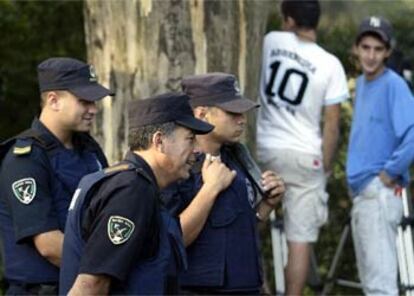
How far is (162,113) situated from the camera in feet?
16.5

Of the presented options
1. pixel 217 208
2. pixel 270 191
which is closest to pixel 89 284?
pixel 217 208

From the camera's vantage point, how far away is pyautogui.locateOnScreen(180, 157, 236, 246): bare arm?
577 cm

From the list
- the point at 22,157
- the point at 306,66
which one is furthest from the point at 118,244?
the point at 306,66

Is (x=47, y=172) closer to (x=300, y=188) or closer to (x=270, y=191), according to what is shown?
(x=270, y=191)

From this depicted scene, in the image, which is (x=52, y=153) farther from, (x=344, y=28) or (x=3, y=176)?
(x=344, y=28)

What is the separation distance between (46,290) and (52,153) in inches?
23.1

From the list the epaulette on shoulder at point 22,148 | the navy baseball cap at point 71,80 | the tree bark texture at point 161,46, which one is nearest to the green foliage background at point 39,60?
the tree bark texture at point 161,46

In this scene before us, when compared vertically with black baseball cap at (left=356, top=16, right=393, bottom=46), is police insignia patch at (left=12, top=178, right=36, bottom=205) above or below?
above

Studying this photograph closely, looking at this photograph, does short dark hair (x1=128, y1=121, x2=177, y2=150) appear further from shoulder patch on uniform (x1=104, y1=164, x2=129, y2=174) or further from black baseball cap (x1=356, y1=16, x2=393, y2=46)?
black baseball cap (x1=356, y1=16, x2=393, y2=46)

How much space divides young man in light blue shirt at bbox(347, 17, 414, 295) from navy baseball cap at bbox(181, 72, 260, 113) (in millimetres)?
1959

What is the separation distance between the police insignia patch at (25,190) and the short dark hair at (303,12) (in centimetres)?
279

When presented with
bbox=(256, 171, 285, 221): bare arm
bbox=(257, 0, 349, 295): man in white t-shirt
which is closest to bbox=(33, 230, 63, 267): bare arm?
bbox=(256, 171, 285, 221): bare arm

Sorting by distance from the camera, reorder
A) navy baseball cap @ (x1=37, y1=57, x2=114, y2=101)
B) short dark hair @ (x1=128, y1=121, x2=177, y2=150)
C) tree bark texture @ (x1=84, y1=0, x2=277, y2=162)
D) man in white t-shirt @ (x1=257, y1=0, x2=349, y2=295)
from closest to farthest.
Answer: short dark hair @ (x1=128, y1=121, x2=177, y2=150)
navy baseball cap @ (x1=37, y1=57, x2=114, y2=101)
tree bark texture @ (x1=84, y1=0, x2=277, y2=162)
man in white t-shirt @ (x1=257, y1=0, x2=349, y2=295)

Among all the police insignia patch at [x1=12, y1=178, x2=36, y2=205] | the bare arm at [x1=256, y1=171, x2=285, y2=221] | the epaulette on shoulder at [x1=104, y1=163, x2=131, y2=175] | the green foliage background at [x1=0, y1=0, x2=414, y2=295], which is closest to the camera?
the epaulette on shoulder at [x1=104, y1=163, x2=131, y2=175]
